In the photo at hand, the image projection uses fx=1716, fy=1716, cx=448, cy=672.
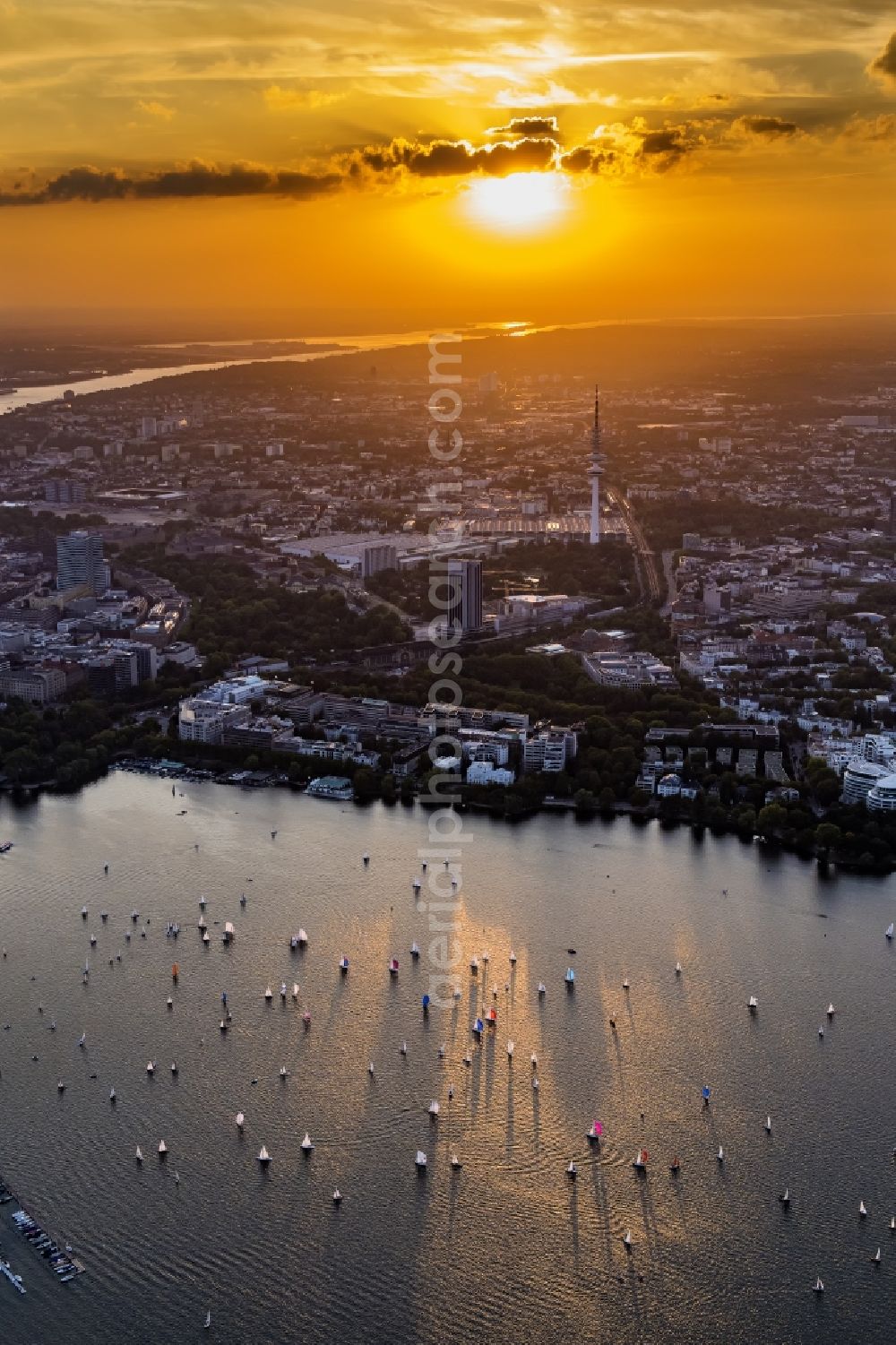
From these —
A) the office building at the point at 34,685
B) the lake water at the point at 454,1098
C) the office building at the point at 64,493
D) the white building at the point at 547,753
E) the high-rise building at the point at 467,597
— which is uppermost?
the office building at the point at 64,493

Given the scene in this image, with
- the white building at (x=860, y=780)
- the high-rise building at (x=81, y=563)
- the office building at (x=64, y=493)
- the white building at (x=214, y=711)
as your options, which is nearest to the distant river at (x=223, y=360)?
the office building at (x=64, y=493)

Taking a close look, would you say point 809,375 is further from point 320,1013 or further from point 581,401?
point 320,1013

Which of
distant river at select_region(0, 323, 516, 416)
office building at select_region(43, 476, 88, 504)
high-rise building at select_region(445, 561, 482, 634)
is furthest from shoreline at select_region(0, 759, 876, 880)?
distant river at select_region(0, 323, 516, 416)

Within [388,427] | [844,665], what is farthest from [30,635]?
[388,427]

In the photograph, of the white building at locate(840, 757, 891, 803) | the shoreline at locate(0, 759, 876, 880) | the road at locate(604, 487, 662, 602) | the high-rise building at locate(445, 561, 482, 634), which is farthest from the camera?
the road at locate(604, 487, 662, 602)

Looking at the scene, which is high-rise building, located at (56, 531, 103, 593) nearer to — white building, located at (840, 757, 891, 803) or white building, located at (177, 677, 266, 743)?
white building, located at (177, 677, 266, 743)

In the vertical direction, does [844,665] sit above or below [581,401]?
below

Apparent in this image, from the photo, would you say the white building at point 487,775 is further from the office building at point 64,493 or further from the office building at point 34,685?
the office building at point 64,493

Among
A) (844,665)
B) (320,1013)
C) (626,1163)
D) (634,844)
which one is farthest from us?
(844,665)
